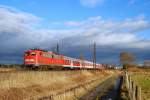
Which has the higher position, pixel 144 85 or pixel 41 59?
pixel 41 59

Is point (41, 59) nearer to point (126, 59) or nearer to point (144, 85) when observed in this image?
point (144, 85)

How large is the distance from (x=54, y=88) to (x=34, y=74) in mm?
4376

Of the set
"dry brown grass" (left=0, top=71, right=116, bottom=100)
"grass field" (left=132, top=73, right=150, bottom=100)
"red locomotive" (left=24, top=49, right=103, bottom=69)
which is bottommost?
"grass field" (left=132, top=73, right=150, bottom=100)

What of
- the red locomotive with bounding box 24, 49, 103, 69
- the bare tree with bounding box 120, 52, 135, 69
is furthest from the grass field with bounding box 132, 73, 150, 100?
the bare tree with bounding box 120, 52, 135, 69

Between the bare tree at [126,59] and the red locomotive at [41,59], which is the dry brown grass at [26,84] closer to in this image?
the red locomotive at [41,59]

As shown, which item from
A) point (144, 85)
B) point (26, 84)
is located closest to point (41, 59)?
point (144, 85)

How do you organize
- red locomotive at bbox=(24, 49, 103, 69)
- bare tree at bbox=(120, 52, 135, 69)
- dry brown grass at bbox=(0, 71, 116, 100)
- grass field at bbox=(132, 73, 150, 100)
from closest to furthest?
dry brown grass at bbox=(0, 71, 116, 100) → grass field at bbox=(132, 73, 150, 100) → red locomotive at bbox=(24, 49, 103, 69) → bare tree at bbox=(120, 52, 135, 69)

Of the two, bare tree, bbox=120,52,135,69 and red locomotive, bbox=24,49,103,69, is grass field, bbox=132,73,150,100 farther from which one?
bare tree, bbox=120,52,135,69

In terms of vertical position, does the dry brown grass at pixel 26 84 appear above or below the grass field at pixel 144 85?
above

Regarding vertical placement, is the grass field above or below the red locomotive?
below

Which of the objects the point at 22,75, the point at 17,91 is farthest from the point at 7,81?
the point at 22,75

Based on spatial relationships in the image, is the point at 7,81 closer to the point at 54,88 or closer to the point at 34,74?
the point at 34,74

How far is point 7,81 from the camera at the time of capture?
2748 centimetres

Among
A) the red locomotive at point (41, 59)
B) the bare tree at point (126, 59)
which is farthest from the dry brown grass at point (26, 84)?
the bare tree at point (126, 59)
